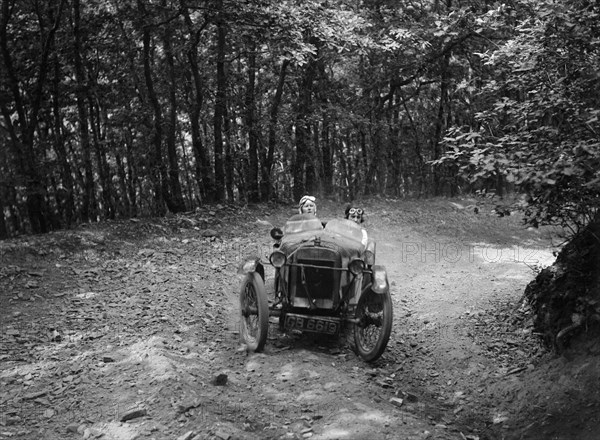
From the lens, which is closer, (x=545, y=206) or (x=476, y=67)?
(x=545, y=206)

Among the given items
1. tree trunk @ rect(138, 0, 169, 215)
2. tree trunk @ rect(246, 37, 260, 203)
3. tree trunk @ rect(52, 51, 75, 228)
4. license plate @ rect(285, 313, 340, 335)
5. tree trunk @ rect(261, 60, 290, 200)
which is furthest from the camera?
tree trunk @ rect(246, 37, 260, 203)

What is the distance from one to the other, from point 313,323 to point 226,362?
1.03 metres

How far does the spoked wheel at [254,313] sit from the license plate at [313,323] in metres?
0.30

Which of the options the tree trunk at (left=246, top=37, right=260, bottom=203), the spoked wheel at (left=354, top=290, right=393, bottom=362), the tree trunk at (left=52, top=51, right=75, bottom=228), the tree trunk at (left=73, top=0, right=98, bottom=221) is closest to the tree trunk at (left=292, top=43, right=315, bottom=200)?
the tree trunk at (left=246, top=37, right=260, bottom=203)

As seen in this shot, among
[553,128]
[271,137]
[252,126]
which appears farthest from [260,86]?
[553,128]

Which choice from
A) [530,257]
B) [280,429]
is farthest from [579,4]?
[530,257]

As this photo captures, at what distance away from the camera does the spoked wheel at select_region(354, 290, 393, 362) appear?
5.83 meters

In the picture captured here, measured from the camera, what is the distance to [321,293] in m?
6.25

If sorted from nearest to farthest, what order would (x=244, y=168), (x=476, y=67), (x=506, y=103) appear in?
(x=506, y=103) → (x=476, y=67) → (x=244, y=168)

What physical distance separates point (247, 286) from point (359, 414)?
245 cm

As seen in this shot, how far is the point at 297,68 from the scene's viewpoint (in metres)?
16.9

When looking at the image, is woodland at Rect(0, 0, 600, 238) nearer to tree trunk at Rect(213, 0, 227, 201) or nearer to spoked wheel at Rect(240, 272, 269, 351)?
tree trunk at Rect(213, 0, 227, 201)

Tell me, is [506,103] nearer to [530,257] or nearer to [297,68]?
[530,257]

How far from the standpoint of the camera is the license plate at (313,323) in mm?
5988
